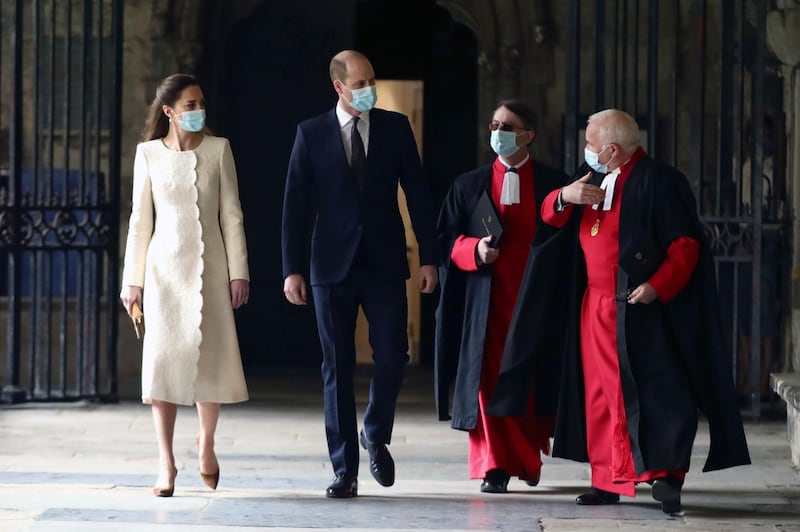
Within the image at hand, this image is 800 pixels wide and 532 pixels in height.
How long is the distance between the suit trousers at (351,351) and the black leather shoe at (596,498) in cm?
75

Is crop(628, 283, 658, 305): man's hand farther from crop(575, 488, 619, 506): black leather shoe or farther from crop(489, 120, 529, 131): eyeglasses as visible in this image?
crop(489, 120, 529, 131): eyeglasses

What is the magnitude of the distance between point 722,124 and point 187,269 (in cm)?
362

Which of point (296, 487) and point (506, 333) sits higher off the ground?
point (506, 333)

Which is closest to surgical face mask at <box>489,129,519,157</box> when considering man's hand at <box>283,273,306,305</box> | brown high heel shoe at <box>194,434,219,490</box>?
man's hand at <box>283,273,306,305</box>

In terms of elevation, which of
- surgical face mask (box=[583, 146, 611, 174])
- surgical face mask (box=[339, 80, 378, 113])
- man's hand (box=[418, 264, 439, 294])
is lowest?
man's hand (box=[418, 264, 439, 294])

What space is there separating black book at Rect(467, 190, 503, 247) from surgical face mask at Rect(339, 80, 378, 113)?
25.1 inches

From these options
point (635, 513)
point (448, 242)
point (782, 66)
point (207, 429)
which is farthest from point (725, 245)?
point (207, 429)

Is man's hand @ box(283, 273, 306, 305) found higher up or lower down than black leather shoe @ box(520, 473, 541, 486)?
higher up

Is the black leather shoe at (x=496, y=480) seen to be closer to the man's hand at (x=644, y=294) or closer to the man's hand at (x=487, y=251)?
the man's hand at (x=487, y=251)

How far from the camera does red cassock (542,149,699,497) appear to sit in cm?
528

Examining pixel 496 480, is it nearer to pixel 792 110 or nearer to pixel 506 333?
pixel 506 333

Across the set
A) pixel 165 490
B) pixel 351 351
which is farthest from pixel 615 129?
pixel 165 490

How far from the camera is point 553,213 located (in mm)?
5477

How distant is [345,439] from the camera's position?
5.50 m
